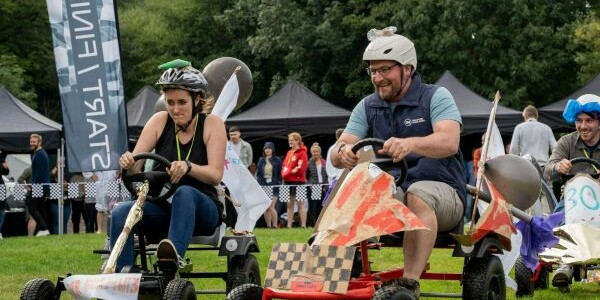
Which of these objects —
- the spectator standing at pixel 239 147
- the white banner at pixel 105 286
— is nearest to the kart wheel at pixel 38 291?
the white banner at pixel 105 286

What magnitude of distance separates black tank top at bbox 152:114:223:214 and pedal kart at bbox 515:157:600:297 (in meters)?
2.63

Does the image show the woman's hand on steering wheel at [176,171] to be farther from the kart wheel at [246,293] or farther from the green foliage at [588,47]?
the green foliage at [588,47]

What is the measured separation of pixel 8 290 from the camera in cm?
970

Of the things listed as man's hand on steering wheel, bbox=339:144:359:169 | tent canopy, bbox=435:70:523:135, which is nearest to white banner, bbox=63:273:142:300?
man's hand on steering wheel, bbox=339:144:359:169

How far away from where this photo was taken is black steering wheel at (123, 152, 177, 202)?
706cm

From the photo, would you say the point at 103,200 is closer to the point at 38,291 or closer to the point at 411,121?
the point at 411,121

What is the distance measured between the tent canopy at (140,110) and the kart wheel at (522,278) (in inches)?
602

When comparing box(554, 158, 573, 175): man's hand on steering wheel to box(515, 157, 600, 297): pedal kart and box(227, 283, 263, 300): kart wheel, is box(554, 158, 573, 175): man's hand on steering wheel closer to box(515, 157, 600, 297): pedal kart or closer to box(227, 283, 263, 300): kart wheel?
box(515, 157, 600, 297): pedal kart

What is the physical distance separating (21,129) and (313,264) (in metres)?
16.6

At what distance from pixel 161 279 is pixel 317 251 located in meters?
1.19

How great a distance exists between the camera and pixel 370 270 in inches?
261

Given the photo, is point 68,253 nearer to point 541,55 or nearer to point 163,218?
point 163,218

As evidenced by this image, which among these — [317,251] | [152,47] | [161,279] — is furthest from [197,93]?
[152,47]

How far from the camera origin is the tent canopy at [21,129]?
21672mm
